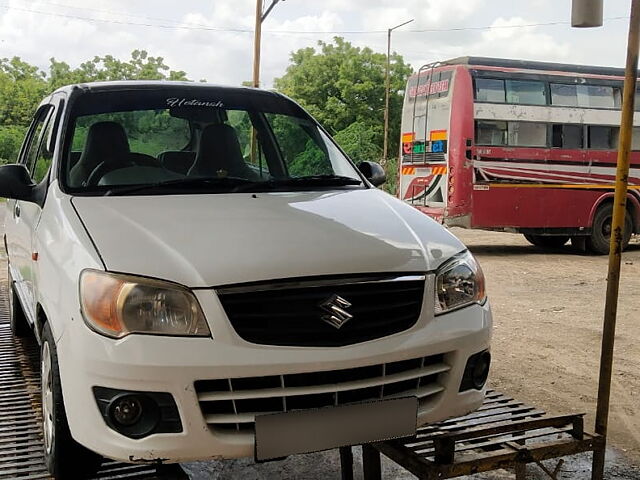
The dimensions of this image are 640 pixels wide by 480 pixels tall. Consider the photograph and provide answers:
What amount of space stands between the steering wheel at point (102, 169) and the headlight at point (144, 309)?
3.46 ft

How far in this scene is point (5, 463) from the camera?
11.0ft

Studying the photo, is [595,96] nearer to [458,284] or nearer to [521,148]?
[521,148]

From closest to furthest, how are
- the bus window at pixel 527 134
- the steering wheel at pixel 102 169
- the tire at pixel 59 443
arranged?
the tire at pixel 59 443, the steering wheel at pixel 102 169, the bus window at pixel 527 134

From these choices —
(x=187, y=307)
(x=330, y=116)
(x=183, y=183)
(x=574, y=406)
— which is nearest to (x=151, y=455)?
(x=187, y=307)

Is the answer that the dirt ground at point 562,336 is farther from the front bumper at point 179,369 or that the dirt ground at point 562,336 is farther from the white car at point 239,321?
the front bumper at point 179,369

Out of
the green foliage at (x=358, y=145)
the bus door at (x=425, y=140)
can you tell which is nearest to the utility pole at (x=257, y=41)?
the bus door at (x=425, y=140)

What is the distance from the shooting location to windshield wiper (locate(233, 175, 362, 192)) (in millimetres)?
3742

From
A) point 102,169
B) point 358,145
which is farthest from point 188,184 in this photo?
point 358,145

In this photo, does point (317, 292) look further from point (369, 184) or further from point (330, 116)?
point (330, 116)

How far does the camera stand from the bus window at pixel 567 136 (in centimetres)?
1380

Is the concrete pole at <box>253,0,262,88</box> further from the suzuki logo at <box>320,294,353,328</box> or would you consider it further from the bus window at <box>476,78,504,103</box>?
the suzuki logo at <box>320,294,353,328</box>

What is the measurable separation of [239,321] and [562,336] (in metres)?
5.16

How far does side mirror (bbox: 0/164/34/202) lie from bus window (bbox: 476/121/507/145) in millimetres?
10461

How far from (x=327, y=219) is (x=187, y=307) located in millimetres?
797
